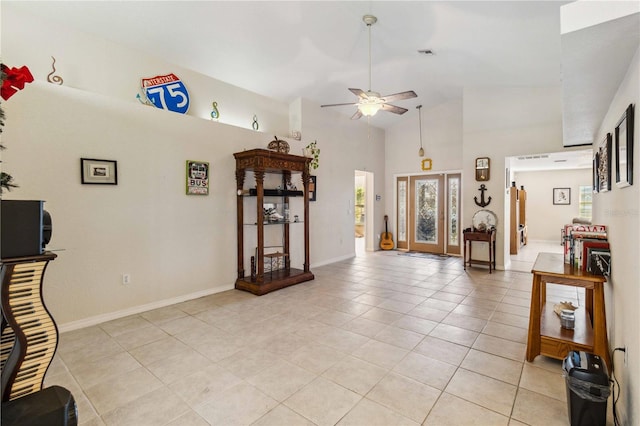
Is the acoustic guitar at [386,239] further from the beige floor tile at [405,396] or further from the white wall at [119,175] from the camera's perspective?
the beige floor tile at [405,396]

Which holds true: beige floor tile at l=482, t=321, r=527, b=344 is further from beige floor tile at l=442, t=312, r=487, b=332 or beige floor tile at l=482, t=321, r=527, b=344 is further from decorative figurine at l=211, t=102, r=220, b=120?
decorative figurine at l=211, t=102, r=220, b=120

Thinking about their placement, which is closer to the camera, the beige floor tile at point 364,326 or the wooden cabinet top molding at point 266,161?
the beige floor tile at point 364,326

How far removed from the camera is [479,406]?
2035 millimetres

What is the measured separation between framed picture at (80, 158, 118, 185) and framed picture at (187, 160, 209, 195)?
883 millimetres

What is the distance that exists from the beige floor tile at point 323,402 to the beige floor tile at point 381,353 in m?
0.48

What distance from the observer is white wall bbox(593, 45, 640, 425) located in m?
1.50

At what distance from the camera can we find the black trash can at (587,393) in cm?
170

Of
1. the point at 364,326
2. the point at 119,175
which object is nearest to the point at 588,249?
the point at 364,326

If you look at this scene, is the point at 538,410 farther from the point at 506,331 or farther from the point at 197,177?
the point at 197,177

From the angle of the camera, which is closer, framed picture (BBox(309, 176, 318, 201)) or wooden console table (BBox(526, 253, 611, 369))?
wooden console table (BBox(526, 253, 611, 369))

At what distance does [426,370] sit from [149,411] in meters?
2.01

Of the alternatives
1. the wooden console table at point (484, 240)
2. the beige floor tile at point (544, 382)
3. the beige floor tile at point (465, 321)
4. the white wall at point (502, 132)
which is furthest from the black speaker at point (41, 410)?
the white wall at point (502, 132)

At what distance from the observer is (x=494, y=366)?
8.29ft

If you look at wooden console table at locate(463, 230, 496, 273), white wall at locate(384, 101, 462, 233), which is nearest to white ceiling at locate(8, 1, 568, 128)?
white wall at locate(384, 101, 462, 233)
